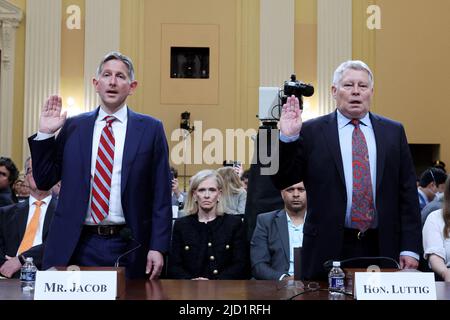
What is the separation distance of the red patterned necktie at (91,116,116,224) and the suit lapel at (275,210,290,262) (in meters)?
1.59

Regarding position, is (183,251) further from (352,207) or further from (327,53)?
(327,53)

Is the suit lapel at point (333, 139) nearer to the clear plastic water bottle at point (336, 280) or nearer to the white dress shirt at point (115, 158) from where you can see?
the clear plastic water bottle at point (336, 280)

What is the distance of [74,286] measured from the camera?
6.70 feet

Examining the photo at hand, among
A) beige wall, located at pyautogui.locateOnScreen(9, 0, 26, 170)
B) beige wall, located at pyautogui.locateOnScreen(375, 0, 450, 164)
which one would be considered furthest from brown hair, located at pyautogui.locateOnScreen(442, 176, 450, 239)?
beige wall, located at pyautogui.locateOnScreen(9, 0, 26, 170)

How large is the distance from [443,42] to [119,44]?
5.81 meters

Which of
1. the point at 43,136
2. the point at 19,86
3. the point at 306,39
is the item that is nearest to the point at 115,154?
the point at 43,136

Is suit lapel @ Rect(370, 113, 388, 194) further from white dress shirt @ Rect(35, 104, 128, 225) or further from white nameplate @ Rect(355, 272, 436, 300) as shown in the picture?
white dress shirt @ Rect(35, 104, 128, 225)

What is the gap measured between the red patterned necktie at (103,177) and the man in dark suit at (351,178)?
0.71 meters

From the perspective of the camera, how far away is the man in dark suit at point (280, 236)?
4238mm

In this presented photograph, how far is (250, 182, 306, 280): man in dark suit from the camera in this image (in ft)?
13.9

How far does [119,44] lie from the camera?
1245cm

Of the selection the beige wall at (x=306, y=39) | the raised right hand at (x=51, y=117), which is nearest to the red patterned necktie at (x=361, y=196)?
the raised right hand at (x=51, y=117)
